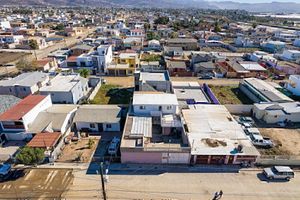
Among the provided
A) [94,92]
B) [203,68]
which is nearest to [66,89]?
[94,92]

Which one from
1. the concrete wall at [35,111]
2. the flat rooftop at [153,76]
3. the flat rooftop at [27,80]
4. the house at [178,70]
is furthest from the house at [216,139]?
the flat rooftop at [27,80]

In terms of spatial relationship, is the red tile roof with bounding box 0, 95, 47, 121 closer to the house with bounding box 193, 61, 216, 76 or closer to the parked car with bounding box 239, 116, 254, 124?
the parked car with bounding box 239, 116, 254, 124

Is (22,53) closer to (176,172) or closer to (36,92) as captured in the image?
(36,92)

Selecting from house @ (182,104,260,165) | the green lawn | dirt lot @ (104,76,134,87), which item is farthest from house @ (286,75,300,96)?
dirt lot @ (104,76,134,87)

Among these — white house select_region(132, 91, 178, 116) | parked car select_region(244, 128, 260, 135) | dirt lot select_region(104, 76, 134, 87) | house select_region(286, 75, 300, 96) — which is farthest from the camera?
dirt lot select_region(104, 76, 134, 87)

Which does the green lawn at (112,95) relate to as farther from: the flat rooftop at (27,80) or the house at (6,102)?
the house at (6,102)

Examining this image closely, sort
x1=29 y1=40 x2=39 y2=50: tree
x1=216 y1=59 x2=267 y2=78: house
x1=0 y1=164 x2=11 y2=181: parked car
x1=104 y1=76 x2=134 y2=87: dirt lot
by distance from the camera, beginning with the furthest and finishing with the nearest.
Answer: x1=29 y1=40 x2=39 y2=50: tree
x1=216 y1=59 x2=267 y2=78: house
x1=104 y1=76 x2=134 y2=87: dirt lot
x1=0 y1=164 x2=11 y2=181: parked car
